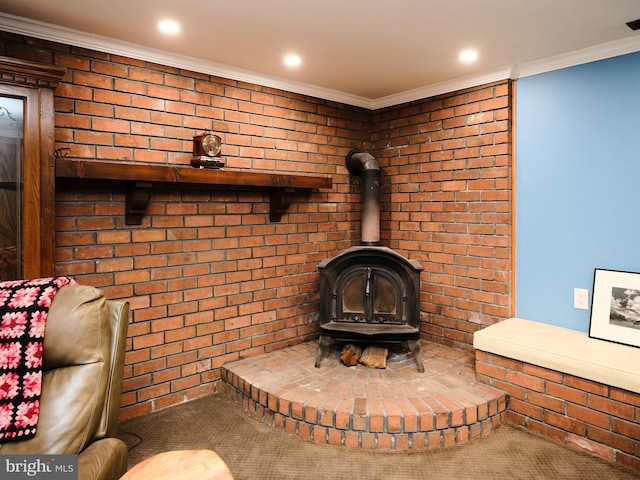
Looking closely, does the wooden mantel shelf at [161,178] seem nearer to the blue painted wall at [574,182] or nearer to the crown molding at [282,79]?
the crown molding at [282,79]

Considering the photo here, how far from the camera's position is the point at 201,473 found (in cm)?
121

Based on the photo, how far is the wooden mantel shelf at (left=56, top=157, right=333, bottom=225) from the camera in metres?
2.14

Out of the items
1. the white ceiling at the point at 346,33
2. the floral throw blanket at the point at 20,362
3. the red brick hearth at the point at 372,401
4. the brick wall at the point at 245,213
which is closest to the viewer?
the floral throw blanket at the point at 20,362

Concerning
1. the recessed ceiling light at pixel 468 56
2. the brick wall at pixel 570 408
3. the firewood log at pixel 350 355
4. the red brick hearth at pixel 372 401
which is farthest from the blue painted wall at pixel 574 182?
the firewood log at pixel 350 355

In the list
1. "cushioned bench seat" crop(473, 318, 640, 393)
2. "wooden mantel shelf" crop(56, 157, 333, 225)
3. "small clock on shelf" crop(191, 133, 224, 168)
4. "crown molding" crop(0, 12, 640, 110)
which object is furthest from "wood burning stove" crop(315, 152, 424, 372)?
"crown molding" crop(0, 12, 640, 110)

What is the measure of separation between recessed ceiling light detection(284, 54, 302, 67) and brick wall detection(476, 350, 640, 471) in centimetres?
222

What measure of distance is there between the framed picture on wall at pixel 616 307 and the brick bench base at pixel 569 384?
0.07 m

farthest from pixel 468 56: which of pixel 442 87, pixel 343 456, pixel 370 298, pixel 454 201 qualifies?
pixel 343 456

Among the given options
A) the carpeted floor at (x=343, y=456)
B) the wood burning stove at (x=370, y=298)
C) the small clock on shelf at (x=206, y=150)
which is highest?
the small clock on shelf at (x=206, y=150)

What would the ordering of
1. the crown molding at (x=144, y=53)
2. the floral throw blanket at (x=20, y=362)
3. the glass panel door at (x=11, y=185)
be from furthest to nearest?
1. the crown molding at (x=144, y=53)
2. the glass panel door at (x=11, y=185)
3. the floral throw blanket at (x=20, y=362)

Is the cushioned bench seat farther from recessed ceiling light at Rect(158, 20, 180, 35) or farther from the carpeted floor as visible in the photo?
recessed ceiling light at Rect(158, 20, 180, 35)

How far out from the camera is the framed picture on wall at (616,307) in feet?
7.96

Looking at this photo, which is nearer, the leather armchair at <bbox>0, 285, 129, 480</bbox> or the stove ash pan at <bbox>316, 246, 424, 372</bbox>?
the leather armchair at <bbox>0, 285, 129, 480</bbox>

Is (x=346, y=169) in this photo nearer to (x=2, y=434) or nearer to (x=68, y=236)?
(x=68, y=236)
